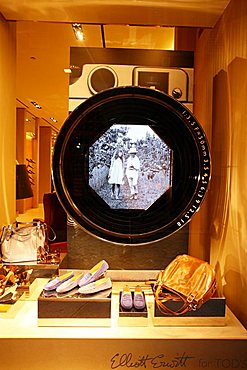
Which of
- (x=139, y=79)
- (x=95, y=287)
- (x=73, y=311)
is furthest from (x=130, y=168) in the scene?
(x=73, y=311)

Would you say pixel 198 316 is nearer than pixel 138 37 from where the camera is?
Yes

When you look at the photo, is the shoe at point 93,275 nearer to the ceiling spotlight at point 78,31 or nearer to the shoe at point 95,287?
the shoe at point 95,287

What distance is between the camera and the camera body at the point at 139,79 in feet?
4.99

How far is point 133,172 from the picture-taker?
1.52 meters

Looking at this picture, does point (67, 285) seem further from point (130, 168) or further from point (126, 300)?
point (130, 168)

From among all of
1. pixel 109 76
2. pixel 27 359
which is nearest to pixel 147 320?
pixel 27 359

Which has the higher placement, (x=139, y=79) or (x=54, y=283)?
(x=139, y=79)

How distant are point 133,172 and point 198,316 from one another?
1.98ft

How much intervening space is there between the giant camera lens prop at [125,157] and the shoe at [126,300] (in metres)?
0.23

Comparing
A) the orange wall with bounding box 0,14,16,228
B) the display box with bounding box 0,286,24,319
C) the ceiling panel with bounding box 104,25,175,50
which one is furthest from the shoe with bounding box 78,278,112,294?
the ceiling panel with bounding box 104,25,175,50

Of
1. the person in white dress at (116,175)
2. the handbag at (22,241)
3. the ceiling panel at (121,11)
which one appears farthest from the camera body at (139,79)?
the handbag at (22,241)

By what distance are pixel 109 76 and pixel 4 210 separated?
70 cm

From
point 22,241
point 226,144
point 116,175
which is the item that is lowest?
point 22,241

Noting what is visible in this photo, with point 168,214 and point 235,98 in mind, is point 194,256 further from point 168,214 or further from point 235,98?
point 235,98
